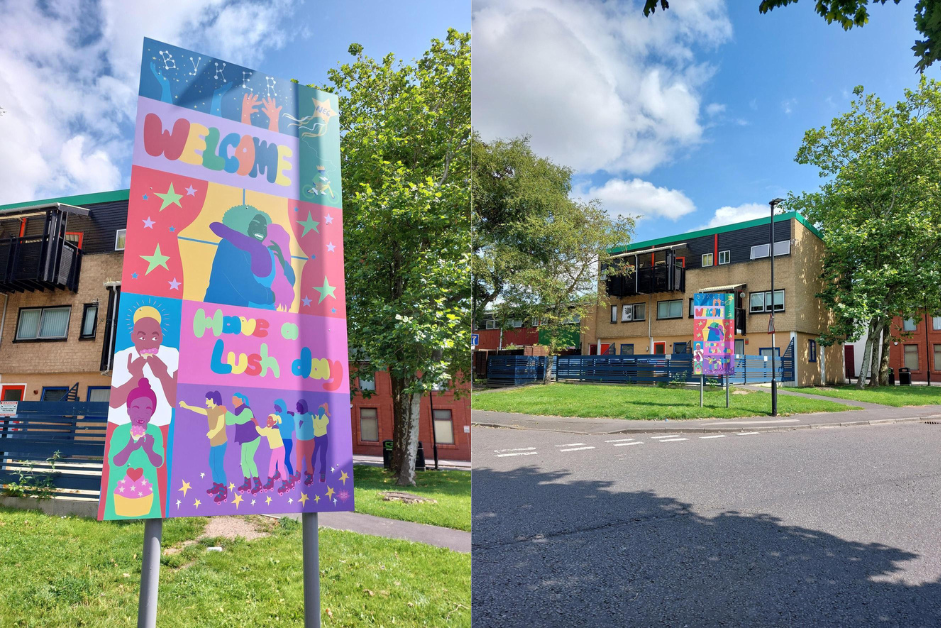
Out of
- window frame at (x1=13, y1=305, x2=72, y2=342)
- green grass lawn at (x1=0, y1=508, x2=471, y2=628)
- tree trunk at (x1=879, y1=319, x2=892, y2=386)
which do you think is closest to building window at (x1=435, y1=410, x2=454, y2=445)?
green grass lawn at (x1=0, y1=508, x2=471, y2=628)

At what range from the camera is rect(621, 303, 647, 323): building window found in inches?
138

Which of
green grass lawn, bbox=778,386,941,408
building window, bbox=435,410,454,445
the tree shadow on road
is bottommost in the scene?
the tree shadow on road

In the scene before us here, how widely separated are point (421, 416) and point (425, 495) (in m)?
0.46

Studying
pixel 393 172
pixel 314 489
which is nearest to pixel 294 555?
pixel 314 489

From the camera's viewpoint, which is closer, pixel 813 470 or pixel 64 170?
pixel 64 170

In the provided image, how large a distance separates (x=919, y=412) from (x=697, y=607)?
2.77 meters

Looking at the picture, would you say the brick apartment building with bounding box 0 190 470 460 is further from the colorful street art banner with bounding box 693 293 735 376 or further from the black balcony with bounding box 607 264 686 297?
the colorful street art banner with bounding box 693 293 735 376

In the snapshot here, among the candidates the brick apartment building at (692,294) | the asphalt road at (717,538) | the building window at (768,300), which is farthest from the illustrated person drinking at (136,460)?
the building window at (768,300)

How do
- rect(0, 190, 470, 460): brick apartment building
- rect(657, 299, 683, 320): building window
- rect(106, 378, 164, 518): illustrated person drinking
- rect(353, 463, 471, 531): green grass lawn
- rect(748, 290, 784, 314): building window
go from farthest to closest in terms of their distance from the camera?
rect(657, 299, 683, 320): building window
rect(748, 290, 784, 314): building window
rect(0, 190, 470, 460): brick apartment building
rect(353, 463, 471, 531): green grass lawn
rect(106, 378, 164, 518): illustrated person drinking

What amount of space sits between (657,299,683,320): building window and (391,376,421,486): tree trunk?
6.29 feet

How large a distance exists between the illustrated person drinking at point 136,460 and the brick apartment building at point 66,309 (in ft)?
6.21

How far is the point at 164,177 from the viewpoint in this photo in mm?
1405

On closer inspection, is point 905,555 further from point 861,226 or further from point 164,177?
point 164,177

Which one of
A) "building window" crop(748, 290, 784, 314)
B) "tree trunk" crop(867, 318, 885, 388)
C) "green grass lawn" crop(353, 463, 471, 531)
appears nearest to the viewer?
"green grass lawn" crop(353, 463, 471, 531)
